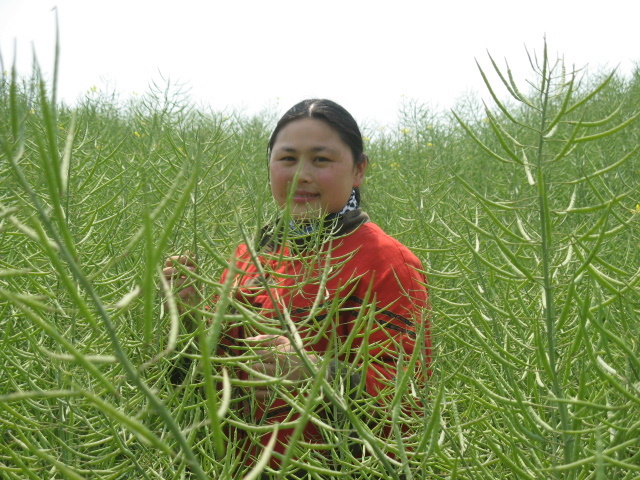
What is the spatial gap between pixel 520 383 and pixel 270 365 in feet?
0.86

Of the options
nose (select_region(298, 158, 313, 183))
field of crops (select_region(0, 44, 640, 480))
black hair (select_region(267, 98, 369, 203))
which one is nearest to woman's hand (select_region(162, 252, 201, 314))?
field of crops (select_region(0, 44, 640, 480))

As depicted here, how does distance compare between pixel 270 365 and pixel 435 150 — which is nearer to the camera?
pixel 270 365

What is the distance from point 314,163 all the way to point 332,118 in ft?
0.39

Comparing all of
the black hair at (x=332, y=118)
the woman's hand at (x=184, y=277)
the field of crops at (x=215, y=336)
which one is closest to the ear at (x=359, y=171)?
the black hair at (x=332, y=118)

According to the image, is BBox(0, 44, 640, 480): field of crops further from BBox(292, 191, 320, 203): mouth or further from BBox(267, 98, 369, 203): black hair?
BBox(292, 191, 320, 203): mouth

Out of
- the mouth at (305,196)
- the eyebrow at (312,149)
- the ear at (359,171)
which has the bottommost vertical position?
the mouth at (305,196)

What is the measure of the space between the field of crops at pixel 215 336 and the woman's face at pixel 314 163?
239 millimetres

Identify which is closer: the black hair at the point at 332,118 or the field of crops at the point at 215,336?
the field of crops at the point at 215,336

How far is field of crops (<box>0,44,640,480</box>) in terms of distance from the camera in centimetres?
22

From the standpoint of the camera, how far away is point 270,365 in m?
0.67

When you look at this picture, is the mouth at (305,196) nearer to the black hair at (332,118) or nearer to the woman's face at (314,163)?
the woman's face at (314,163)

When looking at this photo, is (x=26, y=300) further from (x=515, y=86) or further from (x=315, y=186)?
(x=315, y=186)

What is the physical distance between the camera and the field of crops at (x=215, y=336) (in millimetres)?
219

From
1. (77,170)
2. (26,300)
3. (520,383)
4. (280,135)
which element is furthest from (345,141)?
(26,300)
